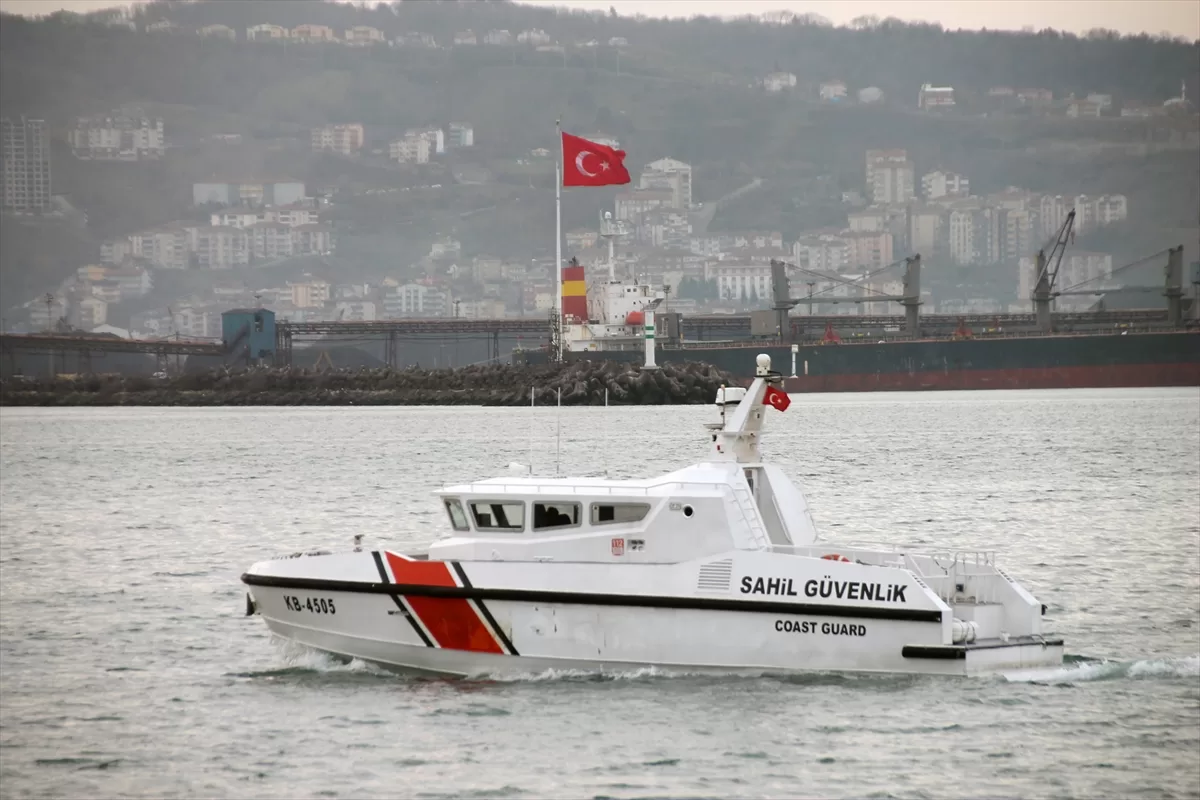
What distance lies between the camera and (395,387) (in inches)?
4409

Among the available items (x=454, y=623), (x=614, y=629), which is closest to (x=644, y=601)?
(x=614, y=629)

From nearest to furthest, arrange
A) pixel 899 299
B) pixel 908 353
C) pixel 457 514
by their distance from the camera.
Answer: pixel 457 514 → pixel 908 353 → pixel 899 299

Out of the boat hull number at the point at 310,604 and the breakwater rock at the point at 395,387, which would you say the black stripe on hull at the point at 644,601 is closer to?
the boat hull number at the point at 310,604

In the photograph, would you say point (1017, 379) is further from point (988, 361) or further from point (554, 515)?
point (554, 515)

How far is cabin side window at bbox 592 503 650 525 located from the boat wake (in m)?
4.29

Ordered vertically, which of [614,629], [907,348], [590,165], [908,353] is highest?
[590,165]

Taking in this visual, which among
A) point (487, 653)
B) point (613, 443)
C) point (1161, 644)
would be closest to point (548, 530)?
point (487, 653)

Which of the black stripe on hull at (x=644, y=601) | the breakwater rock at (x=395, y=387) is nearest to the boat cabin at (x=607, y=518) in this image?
the black stripe on hull at (x=644, y=601)

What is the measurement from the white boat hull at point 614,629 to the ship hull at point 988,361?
94136 mm

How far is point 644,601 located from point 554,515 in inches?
54.9

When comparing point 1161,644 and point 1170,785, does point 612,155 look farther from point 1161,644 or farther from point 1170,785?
point 1170,785

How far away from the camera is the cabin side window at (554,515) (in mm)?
17438

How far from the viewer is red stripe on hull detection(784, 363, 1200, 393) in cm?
11606

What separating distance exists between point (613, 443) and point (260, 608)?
41.2 m
